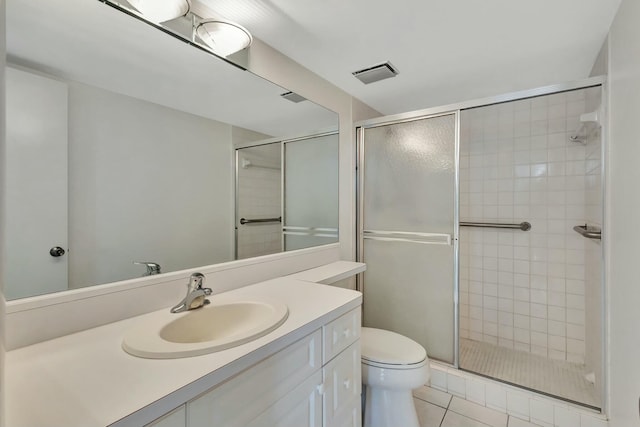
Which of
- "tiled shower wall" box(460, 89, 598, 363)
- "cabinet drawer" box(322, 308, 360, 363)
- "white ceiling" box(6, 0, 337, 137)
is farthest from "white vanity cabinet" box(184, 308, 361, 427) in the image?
"tiled shower wall" box(460, 89, 598, 363)

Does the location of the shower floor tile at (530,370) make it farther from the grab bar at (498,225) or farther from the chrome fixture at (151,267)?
the chrome fixture at (151,267)

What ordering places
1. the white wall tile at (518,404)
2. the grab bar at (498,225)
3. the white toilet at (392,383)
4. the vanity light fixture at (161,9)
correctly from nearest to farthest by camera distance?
1. the vanity light fixture at (161,9)
2. the white toilet at (392,383)
3. the white wall tile at (518,404)
4. the grab bar at (498,225)

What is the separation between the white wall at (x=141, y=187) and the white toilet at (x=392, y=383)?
0.99 meters

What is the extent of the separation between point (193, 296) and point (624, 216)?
6.06ft

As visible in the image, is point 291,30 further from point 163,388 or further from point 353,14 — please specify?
point 163,388

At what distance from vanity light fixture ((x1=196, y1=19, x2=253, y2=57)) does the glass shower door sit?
125 cm

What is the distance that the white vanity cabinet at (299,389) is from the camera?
73 cm

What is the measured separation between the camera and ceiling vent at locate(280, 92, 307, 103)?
5.89 feet

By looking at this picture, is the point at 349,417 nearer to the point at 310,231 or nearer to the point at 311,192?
the point at 310,231

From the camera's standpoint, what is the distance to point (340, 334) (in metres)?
1.17

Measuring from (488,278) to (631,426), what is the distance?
147 centimetres

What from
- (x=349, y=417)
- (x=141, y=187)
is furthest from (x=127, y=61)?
(x=349, y=417)

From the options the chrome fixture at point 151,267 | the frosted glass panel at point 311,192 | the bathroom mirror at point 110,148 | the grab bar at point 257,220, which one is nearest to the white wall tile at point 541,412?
the frosted glass panel at point 311,192

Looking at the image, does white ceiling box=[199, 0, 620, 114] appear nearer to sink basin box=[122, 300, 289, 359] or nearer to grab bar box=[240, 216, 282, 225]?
grab bar box=[240, 216, 282, 225]
